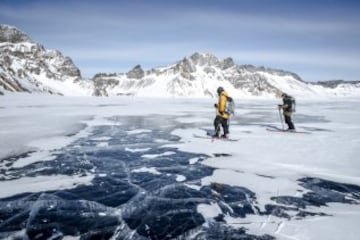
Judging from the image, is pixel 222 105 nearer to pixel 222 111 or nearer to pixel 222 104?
pixel 222 104

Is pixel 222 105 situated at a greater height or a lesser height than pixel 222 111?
greater

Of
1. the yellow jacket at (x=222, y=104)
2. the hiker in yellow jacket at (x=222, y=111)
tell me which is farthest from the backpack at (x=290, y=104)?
the yellow jacket at (x=222, y=104)

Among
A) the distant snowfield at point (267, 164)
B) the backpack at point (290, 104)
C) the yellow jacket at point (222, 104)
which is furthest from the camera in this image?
the backpack at point (290, 104)

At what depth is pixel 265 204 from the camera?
741 centimetres

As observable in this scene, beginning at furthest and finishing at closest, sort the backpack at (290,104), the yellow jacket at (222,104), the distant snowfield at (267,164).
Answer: the backpack at (290,104), the yellow jacket at (222,104), the distant snowfield at (267,164)

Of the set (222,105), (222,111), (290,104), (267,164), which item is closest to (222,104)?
(222,105)

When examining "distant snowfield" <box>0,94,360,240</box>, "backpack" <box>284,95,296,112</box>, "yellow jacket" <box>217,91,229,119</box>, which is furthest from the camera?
"backpack" <box>284,95,296,112</box>

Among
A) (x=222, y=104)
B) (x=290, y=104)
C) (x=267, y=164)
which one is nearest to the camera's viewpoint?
(x=267, y=164)

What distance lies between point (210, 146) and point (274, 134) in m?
5.36

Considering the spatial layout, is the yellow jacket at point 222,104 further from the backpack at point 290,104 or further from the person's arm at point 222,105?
the backpack at point 290,104

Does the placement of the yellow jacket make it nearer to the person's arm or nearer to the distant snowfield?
the person's arm

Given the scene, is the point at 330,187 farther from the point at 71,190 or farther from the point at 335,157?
the point at 71,190

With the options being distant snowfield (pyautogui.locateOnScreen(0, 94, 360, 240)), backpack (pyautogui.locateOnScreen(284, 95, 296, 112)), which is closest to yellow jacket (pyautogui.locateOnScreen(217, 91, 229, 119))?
distant snowfield (pyautogui.locateOnScreen(0, 94, 360, 240))

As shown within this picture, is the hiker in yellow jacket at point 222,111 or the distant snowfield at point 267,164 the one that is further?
the hiker in yellow jacket at point 222,111
